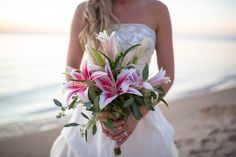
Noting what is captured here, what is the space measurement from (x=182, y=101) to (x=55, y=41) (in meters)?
5.57

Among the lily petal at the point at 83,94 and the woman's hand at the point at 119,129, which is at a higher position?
the lily petal at the point at 83,94

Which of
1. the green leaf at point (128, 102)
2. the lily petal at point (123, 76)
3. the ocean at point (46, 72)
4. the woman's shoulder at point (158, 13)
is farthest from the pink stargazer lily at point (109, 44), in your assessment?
the ocean at point (46, 72)

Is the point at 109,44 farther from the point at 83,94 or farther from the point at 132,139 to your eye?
the point at 132,139

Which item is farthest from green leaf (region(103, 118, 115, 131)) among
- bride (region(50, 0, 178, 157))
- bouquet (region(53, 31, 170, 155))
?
bride (region(50, 0, 178, 157))

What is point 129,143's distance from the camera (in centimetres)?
222

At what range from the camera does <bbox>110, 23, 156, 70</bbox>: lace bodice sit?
2.33 m

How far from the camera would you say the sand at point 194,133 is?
4.52 metres

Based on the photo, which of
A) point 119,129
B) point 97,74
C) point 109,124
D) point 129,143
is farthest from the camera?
point 129,143

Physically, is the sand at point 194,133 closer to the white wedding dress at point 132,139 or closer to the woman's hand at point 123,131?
the white wedding dress at point 132,139

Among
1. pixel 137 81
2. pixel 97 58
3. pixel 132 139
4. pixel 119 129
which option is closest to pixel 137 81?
pixel 137 81

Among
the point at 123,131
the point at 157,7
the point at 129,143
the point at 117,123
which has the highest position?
the point at 157,7

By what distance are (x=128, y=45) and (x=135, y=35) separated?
0.08m

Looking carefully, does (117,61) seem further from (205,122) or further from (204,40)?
(204,40)

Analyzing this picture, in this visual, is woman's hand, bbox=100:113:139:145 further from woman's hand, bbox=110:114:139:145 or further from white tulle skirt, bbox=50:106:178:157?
white tulle skirt, bbox=50:106:178:157
